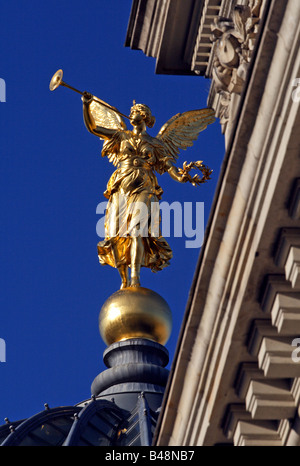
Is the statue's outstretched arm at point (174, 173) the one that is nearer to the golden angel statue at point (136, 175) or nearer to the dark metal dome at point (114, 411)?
the golden angel statue at point (136, 175)

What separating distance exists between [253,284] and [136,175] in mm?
14707

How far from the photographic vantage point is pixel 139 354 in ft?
96.4

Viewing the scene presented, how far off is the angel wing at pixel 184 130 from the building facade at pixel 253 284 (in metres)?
13.9

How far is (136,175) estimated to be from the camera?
31016 mm

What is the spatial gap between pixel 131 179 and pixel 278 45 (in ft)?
49.7

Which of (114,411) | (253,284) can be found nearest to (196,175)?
(114,411)

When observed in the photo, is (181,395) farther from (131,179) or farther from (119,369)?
(131,179)

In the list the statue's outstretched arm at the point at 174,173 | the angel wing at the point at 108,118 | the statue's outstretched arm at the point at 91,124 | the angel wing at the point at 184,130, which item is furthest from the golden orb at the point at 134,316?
the angel wing at the point at 108,118

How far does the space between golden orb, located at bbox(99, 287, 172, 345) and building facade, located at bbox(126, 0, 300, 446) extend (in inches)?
421

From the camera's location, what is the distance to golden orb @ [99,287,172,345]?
94.8 feet

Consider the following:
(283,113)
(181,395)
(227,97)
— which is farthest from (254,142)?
(227,97)

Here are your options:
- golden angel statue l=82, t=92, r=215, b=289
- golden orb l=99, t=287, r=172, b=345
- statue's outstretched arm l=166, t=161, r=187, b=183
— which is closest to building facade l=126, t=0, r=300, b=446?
statue's outstretched arm l=166, t=161, r=187, b=183
